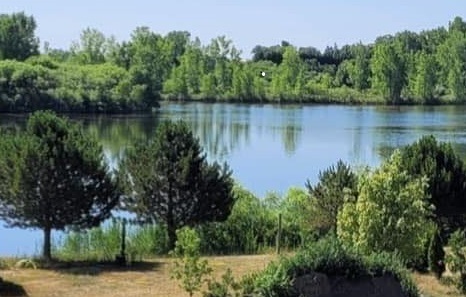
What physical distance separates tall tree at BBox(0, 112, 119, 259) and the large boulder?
9.96m

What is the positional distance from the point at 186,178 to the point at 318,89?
111848 millimetres

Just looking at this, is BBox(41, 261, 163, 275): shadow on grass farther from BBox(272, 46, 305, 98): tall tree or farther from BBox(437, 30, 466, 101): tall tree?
BBox(437, 30, 466, 101): tall tree

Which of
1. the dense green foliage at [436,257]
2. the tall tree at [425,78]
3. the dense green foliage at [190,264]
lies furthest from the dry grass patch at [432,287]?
the tall tree at [425,78]

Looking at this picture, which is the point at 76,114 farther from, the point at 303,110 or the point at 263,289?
the point at 263,289

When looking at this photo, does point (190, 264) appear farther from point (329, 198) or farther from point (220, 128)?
point (220, 128)

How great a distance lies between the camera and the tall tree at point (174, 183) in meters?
25.1

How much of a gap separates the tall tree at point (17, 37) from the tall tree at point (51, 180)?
108 metres

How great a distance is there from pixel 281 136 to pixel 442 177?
1863 inches

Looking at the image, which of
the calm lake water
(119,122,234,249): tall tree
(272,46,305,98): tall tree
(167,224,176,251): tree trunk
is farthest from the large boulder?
(272,46,305,98): tall tree

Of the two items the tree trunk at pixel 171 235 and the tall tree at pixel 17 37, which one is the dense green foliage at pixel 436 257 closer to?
the tree trunk at pixel 171 235

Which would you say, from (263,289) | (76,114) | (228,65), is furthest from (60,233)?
(228,65)

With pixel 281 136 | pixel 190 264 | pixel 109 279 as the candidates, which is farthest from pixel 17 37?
pixel 190 264

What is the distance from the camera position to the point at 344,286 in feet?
49.7

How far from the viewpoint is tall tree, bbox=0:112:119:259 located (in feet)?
76.3
